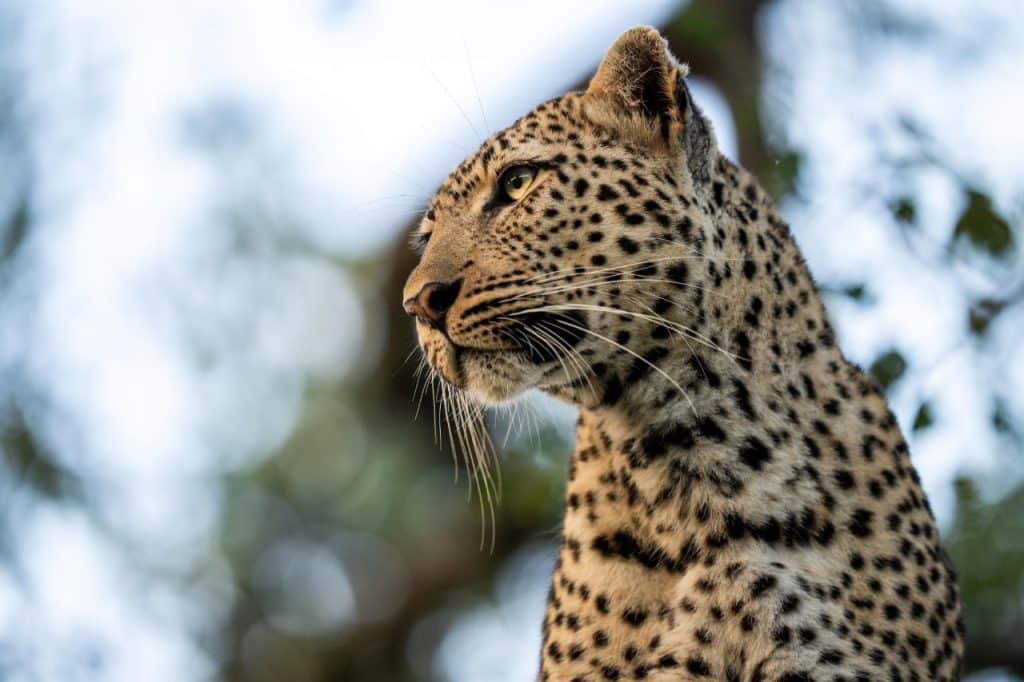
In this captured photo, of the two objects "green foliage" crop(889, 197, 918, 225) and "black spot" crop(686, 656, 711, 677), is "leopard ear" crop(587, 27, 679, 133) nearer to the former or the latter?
"black spot" crop(686, 656, 711, 677)

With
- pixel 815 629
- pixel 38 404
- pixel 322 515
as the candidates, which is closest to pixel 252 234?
pixel 322 515

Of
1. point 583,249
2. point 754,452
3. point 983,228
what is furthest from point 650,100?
point 983,228

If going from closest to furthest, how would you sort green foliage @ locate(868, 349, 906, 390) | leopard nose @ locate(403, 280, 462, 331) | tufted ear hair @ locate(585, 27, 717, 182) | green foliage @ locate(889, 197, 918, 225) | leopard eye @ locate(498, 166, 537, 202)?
leopard nose @ locate(403, 280, 462, 331) < tufted ear hair @ locate(585, 27, 717, 182) < leopard eye @ locate(498, 166, 537, 202) < green foliage @ locate(868, 349, 906, 390) < green foliage @ locate(889, 197, 918, 225)

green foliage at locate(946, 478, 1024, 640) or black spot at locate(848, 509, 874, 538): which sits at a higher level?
black spot at locate(848, 509, 874, 538)

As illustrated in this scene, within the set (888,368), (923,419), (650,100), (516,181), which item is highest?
(650,100)

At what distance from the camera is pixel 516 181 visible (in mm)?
6738

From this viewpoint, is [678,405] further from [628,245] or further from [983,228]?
[983,228]

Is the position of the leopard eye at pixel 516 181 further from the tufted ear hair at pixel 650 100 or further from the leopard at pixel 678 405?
the tufted ear hair at pixel 650 100

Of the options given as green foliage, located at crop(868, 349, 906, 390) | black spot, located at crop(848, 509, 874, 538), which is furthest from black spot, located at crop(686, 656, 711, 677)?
green foliage, located at crop(868, 349, 906, 390)

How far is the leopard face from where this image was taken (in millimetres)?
6320

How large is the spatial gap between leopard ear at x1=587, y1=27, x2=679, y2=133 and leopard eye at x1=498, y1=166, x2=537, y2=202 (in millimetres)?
448

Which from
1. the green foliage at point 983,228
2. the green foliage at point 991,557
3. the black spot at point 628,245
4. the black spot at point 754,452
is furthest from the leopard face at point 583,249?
the green foliage at point 991,557

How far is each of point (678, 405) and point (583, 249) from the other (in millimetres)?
736

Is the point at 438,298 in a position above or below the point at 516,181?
below
